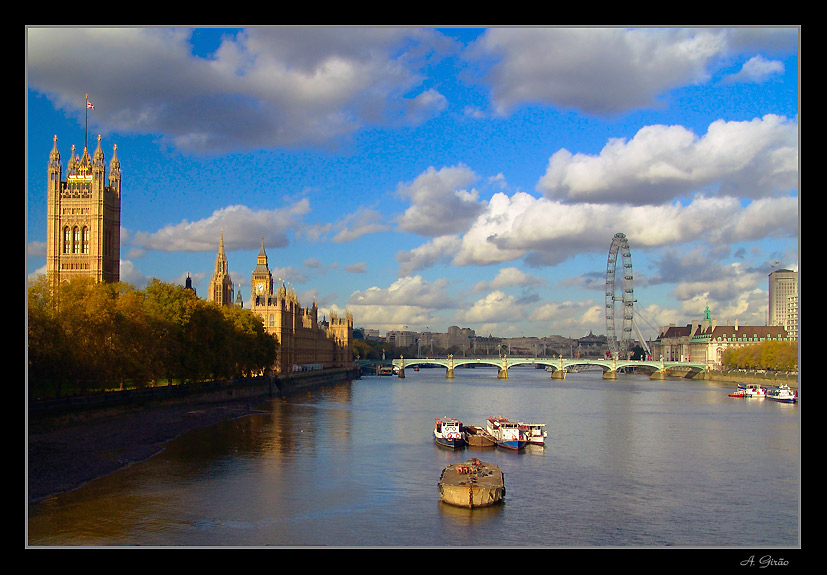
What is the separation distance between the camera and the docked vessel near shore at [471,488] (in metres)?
28.7

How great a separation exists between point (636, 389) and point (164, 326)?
6248 centimetres

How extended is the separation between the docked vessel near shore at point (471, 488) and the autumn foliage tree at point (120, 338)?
16389mm

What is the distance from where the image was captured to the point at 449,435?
45.9 metres

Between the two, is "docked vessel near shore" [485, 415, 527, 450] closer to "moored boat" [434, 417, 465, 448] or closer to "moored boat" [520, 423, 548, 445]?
"moored boat" [520, 423, 548, 445]

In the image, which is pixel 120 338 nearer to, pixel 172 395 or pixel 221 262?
pixel 172 395

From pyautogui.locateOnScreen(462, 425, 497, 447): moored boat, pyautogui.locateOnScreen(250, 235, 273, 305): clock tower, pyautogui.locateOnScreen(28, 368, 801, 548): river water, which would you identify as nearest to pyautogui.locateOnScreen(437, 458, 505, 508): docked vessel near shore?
pyautogui.locateOnScreen(28, 368, 801, 548): river water

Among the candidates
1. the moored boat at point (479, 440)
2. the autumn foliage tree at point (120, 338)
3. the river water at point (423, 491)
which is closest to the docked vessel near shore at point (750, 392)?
the river water at point (423, 491)

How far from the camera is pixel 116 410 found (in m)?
46.2

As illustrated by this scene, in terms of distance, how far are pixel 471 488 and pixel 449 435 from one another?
17166 millimetres

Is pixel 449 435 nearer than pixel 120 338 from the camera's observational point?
Yes

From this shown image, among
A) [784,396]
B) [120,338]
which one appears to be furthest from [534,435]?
[784,396]
